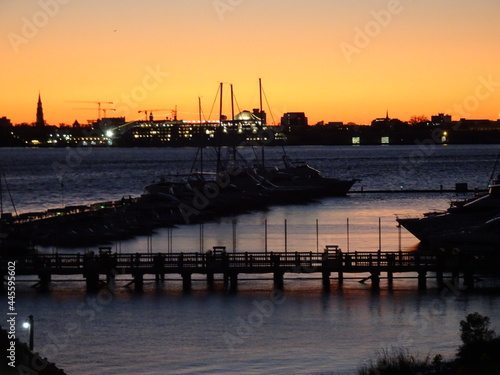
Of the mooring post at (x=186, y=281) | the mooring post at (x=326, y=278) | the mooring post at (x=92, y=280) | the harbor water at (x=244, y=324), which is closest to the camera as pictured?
the harbor water at (x=244, y=324)

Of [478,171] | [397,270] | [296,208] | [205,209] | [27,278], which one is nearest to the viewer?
[397,270]

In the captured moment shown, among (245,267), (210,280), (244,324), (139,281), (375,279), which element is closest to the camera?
(244,324)

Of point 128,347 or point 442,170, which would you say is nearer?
point 128,347

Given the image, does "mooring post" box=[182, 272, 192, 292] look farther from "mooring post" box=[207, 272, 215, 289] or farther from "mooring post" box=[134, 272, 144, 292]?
"mooring post" box=[134, 272, 144, 292]

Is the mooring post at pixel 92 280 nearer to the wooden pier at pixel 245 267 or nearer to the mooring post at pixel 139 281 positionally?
the wooden pier at pixel 245 267

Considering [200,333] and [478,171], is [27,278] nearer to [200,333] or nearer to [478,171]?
[200,333]

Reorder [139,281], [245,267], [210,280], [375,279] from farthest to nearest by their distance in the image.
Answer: [210,280] < [139,281] < [375,279] < [245,267]

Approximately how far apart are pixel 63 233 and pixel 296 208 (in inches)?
1089

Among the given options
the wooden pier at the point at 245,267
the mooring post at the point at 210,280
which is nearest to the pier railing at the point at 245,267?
the wooden pier at the point at 245,267

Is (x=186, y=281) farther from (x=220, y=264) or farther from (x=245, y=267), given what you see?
(x=245, y=267)

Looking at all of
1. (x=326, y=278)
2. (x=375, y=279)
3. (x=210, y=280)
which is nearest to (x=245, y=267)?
(x=210, y=280)

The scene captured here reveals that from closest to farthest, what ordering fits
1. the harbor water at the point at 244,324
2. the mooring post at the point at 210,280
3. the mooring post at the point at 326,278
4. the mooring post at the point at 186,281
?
the harbor water at the point at 244,324, the mooring post at the point at 186,281, the mooring post at the point at 326,278, the mooring post at the point at 210,280

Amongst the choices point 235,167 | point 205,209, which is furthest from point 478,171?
point 205,209

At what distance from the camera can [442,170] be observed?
140 m
